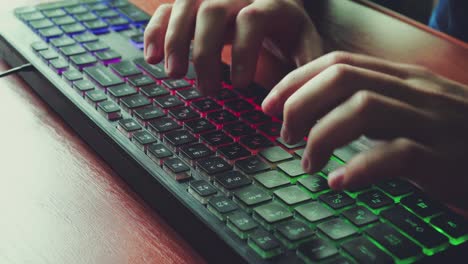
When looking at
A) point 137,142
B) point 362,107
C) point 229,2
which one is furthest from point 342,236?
point 229,2

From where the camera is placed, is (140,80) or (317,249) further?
(140,80)

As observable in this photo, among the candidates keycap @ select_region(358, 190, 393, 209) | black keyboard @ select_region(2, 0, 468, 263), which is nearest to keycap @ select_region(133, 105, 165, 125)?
black keyboard @ select_region(2, 0, 468, 263)

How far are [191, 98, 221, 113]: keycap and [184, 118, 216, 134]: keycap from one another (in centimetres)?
2

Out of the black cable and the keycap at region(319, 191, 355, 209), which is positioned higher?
the keycap at region(319, 191, 355, 209)

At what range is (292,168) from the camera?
1.55ft

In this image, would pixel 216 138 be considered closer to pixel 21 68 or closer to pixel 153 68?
pixel 153 68

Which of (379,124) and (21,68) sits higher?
(379,124)

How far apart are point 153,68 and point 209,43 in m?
0.09

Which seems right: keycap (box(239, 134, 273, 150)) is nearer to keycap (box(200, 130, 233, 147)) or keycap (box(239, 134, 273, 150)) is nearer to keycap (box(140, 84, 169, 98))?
keycap (box(200, 130, 233, 147))

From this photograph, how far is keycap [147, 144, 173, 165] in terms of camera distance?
0.47 m

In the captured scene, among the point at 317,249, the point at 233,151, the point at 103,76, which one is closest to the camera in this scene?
the point at 317,249

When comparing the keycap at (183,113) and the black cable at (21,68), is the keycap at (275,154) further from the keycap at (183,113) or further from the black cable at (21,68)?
the black cable at (21,68)

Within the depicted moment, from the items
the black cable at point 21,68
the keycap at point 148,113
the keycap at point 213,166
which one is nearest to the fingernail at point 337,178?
the keycap at point 213,166

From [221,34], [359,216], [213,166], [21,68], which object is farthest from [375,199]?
[21,68]
